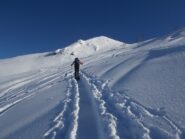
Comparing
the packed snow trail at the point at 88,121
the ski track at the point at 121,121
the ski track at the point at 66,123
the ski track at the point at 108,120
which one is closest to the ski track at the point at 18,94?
the ski track at the point at 66,123

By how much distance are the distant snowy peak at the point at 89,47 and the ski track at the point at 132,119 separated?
303 feet

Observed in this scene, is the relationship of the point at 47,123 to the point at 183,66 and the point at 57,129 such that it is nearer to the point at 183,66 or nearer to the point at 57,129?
the point at 57,129

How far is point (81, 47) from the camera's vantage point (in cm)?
11769

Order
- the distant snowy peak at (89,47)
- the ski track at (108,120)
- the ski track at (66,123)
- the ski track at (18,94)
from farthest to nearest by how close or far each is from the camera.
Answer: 1. the distant snowy peak at (89,47)
2. the ski track at (18,94)
3. the ski track at (66,123)
4. the ski track at (108,120)

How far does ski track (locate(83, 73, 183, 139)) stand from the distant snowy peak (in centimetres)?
9228

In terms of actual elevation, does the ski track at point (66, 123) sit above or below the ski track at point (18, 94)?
above

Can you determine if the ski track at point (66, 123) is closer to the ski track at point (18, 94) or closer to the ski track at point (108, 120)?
the ski track at point (108, 120)

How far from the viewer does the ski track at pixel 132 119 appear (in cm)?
634

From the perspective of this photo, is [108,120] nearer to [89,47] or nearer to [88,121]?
[88,121]

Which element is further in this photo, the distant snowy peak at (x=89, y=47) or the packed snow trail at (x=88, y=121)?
the distant snowy peak at (x=89, y=47)

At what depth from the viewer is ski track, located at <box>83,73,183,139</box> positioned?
6336mm

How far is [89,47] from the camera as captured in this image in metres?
118

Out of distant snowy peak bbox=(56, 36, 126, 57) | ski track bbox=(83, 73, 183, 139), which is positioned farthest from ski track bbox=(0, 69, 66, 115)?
distant snowy peak bbox=(56, 36, 126, 57)

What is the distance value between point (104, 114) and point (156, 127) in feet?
6.70
